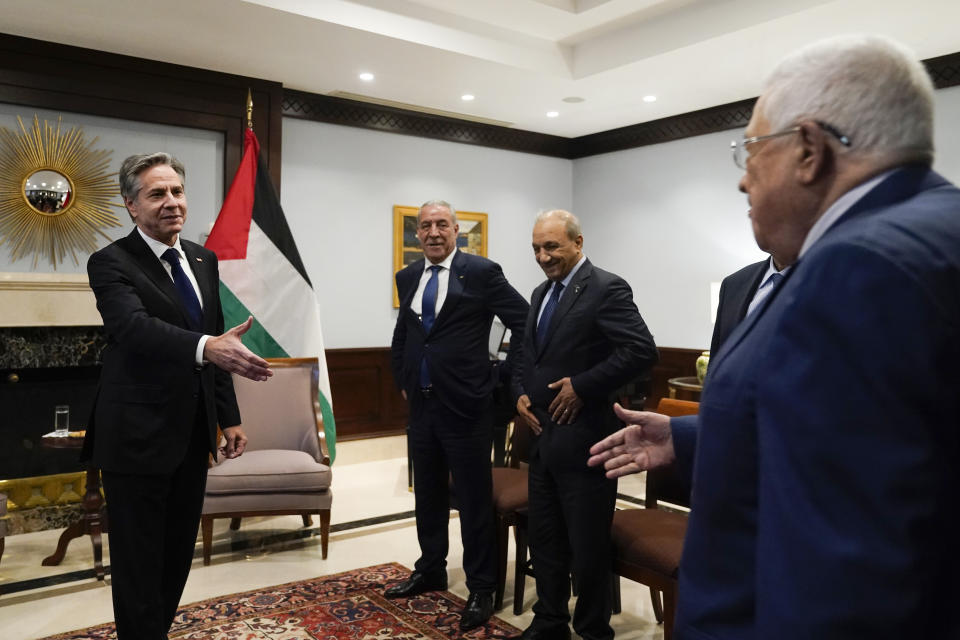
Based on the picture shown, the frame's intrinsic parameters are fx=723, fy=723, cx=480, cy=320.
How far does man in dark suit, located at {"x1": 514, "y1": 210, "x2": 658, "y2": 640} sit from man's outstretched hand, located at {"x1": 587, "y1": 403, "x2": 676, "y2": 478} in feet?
3.85

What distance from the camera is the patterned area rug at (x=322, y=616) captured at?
288 centimetres

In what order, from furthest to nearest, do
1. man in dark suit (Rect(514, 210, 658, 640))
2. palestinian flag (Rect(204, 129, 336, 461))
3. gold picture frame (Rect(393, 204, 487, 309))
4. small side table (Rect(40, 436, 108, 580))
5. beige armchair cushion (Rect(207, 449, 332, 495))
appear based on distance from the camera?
1. gold picture frame (Rect(393, 204, 487, 309))
2. palestinian flag (Rect(204, 129, 336, 461))
3. beige armchair cushion (Rect(207, 449, 332, 495))
4. small side table (Rect(40, 436, 108, 580))
5. man in dark suit (Rect(514, 210, 658, 640))

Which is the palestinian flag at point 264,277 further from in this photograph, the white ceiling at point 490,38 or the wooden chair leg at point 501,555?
the wooden chair leg at point 501,555

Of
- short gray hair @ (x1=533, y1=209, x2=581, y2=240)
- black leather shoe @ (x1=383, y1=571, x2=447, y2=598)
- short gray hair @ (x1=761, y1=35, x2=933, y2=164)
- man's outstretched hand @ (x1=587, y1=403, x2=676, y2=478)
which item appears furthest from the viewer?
black leather shoe @ (x1=383, y1=571, x2=447, y2=598)

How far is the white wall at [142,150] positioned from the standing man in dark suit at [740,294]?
419 cm

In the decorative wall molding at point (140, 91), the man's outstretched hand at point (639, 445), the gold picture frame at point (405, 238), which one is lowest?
the man's outstretched hand at point (639, 445)

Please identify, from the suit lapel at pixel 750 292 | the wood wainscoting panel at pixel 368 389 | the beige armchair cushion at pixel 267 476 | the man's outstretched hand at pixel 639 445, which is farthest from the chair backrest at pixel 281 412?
the man's outstretched hand at pixel 639 445

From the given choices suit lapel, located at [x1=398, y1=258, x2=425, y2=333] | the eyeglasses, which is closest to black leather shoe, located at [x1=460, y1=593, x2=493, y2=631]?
suit lapel, located at [x1=398, y1=258, x2=425, y2=333]

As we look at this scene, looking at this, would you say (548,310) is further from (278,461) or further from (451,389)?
(278,461)

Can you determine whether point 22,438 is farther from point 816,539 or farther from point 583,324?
point 816,539

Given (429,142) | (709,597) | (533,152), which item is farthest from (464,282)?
(533,152)

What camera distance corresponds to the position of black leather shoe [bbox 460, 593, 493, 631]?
292 cm

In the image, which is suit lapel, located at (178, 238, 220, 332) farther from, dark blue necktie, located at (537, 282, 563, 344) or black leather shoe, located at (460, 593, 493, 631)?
black leather shoe, located at (460, 593, 493, 631)

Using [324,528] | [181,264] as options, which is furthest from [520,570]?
[181,264]
